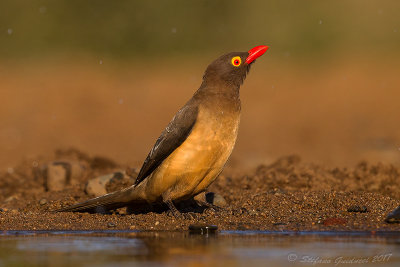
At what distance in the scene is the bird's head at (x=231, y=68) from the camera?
8.76 metres

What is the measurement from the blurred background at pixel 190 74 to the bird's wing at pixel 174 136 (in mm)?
4470

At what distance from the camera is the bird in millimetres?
8180

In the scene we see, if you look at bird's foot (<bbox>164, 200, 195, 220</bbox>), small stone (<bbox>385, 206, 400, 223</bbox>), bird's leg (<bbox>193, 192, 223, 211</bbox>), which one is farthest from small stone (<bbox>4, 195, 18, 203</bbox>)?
small stone (<bbox>385, 206, 400, 223</bbox>)

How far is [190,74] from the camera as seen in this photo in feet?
76.3

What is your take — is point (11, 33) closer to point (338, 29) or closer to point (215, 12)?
point (215, 12)

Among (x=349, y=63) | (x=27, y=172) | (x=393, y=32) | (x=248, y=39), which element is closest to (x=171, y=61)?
(x=248, y=39)

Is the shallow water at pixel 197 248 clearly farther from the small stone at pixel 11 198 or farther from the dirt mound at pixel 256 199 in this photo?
the small stone at pixel 11 198

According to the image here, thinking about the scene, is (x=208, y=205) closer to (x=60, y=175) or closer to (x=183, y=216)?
(x=183, y=216)

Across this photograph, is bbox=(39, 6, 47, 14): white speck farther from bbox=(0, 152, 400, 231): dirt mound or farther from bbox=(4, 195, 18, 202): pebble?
bbox=(4, 195, 18, 202): pebble

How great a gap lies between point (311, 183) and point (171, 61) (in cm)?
1489

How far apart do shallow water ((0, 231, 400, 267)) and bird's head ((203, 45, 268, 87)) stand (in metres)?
2.06

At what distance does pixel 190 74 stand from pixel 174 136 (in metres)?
15.0

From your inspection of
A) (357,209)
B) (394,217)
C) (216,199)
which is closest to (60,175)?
(216,199)
